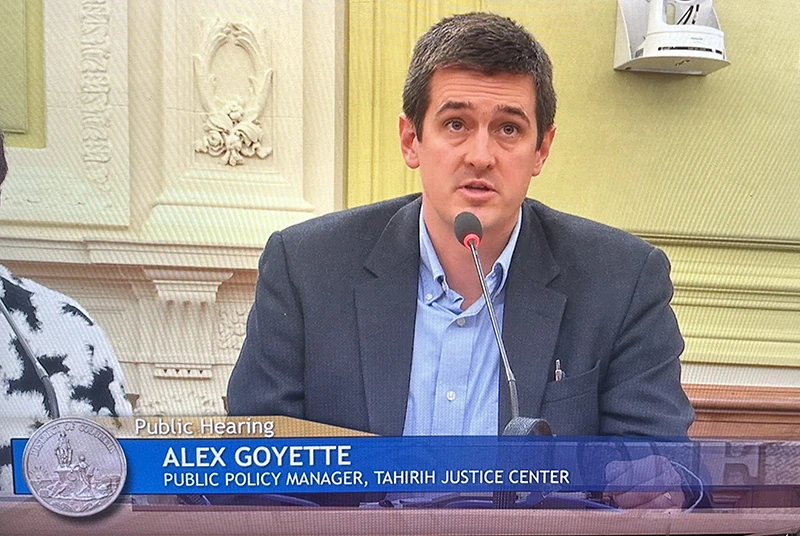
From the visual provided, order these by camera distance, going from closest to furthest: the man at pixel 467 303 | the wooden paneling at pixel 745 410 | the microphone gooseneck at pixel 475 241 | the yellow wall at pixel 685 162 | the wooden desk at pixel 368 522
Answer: the wooden desk at pixel 368 522 < the microphone gooseneck at pixel 475 241 < the man at pixel 467 303 < the wooden paneling at pixel 745 410 < the yellow wall at pixel 685 162

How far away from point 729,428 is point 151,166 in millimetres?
1225

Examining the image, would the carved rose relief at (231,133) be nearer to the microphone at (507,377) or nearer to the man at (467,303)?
the man at (467,303)

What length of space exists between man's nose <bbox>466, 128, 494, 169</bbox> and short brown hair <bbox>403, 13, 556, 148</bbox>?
0.37 ft

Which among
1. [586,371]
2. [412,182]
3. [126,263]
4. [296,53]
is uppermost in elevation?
[296,53]

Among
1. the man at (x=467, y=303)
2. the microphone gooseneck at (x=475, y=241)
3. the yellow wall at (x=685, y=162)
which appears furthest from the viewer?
the yellow wall at (x=685, y=162)

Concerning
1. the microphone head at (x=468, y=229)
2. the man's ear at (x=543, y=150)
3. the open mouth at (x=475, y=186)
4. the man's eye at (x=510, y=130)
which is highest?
the man's eye at (x=510, y=130)

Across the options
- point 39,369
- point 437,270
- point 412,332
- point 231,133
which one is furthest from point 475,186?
point 39,369

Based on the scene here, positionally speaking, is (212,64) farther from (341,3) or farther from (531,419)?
(531,419)

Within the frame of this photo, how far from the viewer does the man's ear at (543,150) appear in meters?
1.57

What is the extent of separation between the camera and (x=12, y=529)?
108 centimetres

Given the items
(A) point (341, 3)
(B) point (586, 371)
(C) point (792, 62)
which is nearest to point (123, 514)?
(B) point (586, 371)

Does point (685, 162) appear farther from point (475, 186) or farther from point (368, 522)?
point (368, 522)

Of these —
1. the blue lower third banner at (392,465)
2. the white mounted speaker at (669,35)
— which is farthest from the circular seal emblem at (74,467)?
the white mounted speaker at (669,35)

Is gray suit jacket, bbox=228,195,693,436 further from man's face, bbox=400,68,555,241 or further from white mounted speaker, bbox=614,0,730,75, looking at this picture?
white mounted speaker, bbox=614,0,730,75
